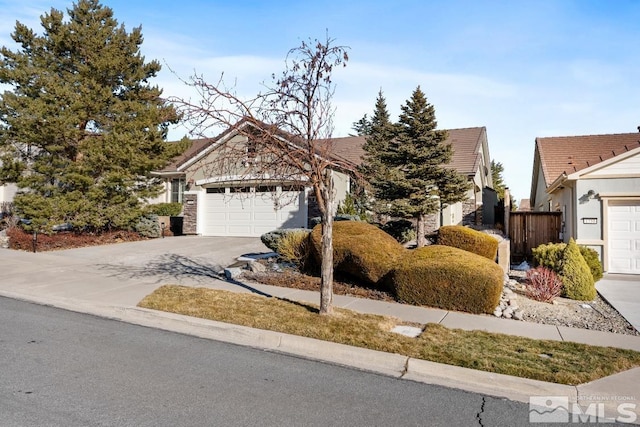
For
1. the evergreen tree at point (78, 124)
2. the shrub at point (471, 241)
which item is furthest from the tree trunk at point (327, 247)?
the evergreen tree at point (78, 124)

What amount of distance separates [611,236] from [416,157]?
5.92 meters

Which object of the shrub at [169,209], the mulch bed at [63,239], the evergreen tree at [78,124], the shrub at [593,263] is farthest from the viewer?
the shrub at [169,209]

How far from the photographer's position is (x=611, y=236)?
38.8 ft

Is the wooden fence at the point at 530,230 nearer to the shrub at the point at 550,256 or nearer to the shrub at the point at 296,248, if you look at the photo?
the shrub at the point at 550,256

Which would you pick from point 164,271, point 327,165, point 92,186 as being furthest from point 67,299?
point 92,186

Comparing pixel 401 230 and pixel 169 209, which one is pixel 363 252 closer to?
pixel 401 230

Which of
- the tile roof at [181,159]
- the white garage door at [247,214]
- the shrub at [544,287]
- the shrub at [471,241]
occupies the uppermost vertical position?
the tile roof at [181,159]

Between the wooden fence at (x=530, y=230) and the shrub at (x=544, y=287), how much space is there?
6.17 m

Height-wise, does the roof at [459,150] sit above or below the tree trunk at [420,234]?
above

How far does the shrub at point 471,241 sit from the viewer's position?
403 inches

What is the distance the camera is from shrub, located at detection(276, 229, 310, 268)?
10609 millimetres

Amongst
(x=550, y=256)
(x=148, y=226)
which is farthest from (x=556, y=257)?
(x=148, y=226)

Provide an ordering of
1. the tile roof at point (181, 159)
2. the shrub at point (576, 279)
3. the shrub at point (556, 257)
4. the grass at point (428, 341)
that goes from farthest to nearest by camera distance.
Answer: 1. the tile roof at point (181, 159)
2. the shrub at point (556, 257)
3. the shrub at point (576, 279)
4. the grass at point (428, 341)

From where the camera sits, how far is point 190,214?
63.9ft
